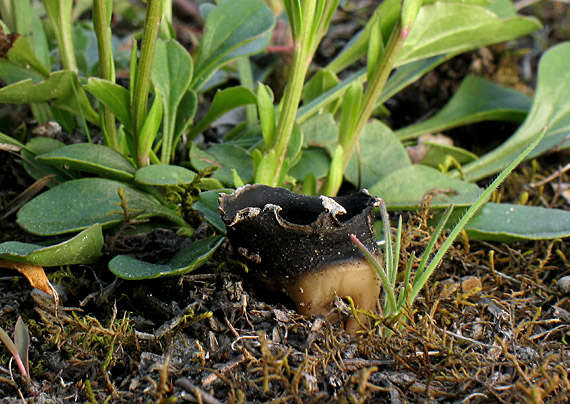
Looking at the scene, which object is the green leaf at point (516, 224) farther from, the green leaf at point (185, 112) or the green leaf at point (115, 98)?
the green leaf at point (115, 98)

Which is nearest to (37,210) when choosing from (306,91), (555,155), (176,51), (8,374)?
(8,374)

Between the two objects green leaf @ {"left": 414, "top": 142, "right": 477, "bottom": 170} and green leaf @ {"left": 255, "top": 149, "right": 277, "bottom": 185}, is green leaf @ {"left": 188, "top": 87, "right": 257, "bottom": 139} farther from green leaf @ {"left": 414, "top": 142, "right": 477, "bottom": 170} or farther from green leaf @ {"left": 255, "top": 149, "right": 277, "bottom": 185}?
green leaf @ {"left": 414, "top": 142, "right": 477, "bottom": 170}

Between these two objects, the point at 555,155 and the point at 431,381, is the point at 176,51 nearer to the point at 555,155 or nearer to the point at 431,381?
the point at 431,381

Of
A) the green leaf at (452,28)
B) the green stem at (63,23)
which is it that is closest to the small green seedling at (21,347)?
the green stem at (63,23)

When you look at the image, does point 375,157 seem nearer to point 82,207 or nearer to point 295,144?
point 295,144

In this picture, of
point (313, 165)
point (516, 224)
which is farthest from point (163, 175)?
point (516, 224)
